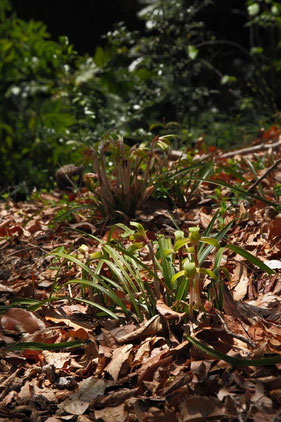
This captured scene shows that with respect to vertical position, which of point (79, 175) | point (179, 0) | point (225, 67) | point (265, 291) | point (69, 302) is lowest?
point (225, 67)

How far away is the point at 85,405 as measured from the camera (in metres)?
1.53

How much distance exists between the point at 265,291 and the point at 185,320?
0.44 meters

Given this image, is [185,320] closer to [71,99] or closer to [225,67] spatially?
[71,99]

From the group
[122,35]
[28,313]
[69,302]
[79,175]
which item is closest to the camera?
[28,313]

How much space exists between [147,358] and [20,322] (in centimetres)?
60

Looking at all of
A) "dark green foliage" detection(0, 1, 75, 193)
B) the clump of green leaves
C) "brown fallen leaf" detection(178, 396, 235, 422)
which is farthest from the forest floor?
"dark green foliage" detection(0, 1, 75, 193)

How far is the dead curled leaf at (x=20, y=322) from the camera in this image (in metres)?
1.95

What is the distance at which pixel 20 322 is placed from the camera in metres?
1.97

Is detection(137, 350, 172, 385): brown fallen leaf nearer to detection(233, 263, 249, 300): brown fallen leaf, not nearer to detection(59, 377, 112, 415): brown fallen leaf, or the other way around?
detection(59, 377, 112, 415): brown fallen leaf

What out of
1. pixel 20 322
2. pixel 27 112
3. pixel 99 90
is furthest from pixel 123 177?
pixel 27 112

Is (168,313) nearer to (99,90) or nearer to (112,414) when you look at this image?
(112,414)

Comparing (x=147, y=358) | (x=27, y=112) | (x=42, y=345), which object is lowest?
(x=27, y=112)

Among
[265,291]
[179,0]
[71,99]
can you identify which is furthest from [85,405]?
[179,0]

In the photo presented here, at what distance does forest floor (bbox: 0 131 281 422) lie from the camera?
1.45 m
